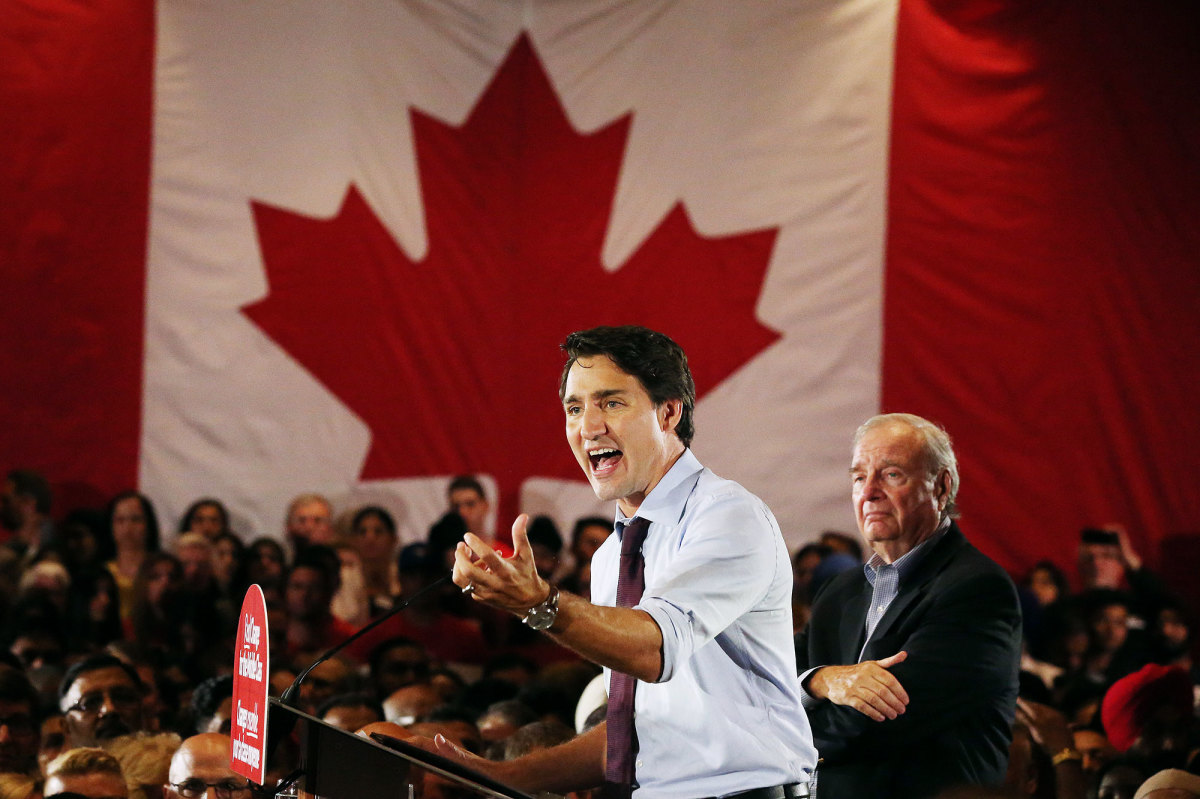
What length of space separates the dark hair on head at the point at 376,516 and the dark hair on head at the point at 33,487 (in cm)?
155

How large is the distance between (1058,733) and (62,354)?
17.4ft

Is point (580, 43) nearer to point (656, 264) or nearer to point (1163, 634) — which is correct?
point (656, 264)

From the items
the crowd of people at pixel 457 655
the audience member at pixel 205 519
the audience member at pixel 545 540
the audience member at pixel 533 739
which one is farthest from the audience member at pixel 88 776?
the audience member at pixel 205 519

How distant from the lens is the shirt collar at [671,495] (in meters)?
2.29

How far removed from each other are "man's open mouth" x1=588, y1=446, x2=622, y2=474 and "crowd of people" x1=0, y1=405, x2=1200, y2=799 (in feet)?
1.09

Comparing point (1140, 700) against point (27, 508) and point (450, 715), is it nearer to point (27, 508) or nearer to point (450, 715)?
point (450, 715)

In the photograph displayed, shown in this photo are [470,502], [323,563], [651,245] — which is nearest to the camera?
[323,563]

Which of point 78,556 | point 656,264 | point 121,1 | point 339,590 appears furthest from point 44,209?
point 656,264

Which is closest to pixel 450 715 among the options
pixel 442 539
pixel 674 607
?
pixel 674 607

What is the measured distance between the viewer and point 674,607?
2025 mm

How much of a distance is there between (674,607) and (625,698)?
1.01ft

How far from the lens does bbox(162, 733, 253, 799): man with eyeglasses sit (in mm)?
3203

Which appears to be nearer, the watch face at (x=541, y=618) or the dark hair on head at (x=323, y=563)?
the watch face at (x=541, y=618)

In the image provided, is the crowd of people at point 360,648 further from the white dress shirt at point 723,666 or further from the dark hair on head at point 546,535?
the white dress shirt at point 723,666
